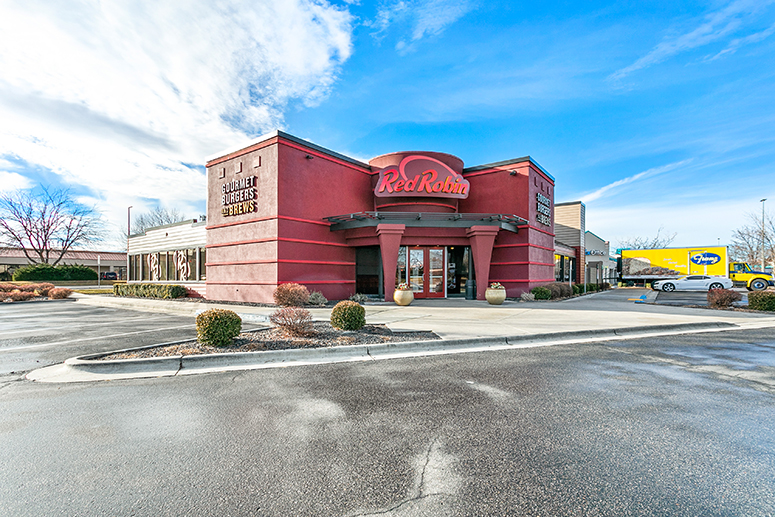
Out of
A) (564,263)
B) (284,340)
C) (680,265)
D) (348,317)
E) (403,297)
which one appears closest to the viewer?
(284,340)

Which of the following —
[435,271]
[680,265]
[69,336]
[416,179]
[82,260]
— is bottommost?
[69,336]

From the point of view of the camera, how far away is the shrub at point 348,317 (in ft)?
31.7

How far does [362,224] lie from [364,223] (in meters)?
0.12

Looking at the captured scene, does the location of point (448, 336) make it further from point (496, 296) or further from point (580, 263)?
point (580, 263)

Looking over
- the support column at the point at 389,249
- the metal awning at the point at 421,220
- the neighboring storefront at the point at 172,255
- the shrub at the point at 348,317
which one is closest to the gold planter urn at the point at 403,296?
the support column at the point at 389,249

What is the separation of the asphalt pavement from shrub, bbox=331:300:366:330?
10.2 ft

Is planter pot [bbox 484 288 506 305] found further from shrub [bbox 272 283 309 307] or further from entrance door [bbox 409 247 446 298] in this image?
shrub [bbox 272 283 309 307]

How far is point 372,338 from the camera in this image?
8.84 metres

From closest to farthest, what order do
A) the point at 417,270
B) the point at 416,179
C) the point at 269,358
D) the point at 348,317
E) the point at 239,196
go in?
1. the point at 269,358
2. the point at 348,317
3. the point at 239,196
4. the point at 416,179
5. the point at 417,270

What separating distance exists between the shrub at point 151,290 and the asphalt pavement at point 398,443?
56.1 ft

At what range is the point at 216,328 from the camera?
26.0ft

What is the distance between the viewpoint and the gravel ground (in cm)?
757

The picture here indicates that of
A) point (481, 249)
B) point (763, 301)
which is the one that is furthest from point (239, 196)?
point (763, 301)

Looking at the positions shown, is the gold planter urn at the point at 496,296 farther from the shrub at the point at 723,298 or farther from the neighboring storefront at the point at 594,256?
the neighboring storefront at the point at 594,256
